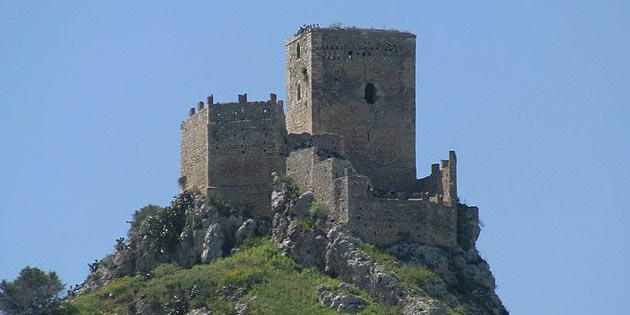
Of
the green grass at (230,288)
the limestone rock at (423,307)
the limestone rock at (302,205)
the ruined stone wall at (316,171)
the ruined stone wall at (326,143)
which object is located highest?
the ruined stone wall at (326,143)

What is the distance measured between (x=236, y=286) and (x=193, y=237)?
5.13 metres

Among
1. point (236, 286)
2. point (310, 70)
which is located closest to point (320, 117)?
point (310, 70)

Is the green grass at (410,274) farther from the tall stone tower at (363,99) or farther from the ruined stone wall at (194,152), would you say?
the ruined stone wall at (194,152)

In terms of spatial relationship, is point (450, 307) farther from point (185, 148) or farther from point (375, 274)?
point (185, 148)

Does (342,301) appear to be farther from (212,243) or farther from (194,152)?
(194,152)

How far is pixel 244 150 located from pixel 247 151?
13cm

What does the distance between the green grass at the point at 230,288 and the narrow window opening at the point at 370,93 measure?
26.1 ft

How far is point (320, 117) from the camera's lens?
123062 mm

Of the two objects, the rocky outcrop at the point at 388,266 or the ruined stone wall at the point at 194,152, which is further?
the ruined stone wall at the point at 194,152

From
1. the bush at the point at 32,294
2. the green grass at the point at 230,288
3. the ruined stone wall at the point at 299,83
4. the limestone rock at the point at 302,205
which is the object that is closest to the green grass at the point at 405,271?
the green grass at the point at 230,288

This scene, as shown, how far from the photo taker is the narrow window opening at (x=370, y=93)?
123625 millimetres

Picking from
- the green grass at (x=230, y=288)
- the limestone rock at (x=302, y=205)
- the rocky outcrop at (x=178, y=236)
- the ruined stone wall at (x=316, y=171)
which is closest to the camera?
the green grass at (x=230, y=288)

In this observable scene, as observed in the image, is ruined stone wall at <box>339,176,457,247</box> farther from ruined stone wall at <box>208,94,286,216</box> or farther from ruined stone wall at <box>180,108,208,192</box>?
ruined stone wall at <box>180,108,208,192</box>

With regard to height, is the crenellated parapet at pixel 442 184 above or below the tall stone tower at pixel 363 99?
below
